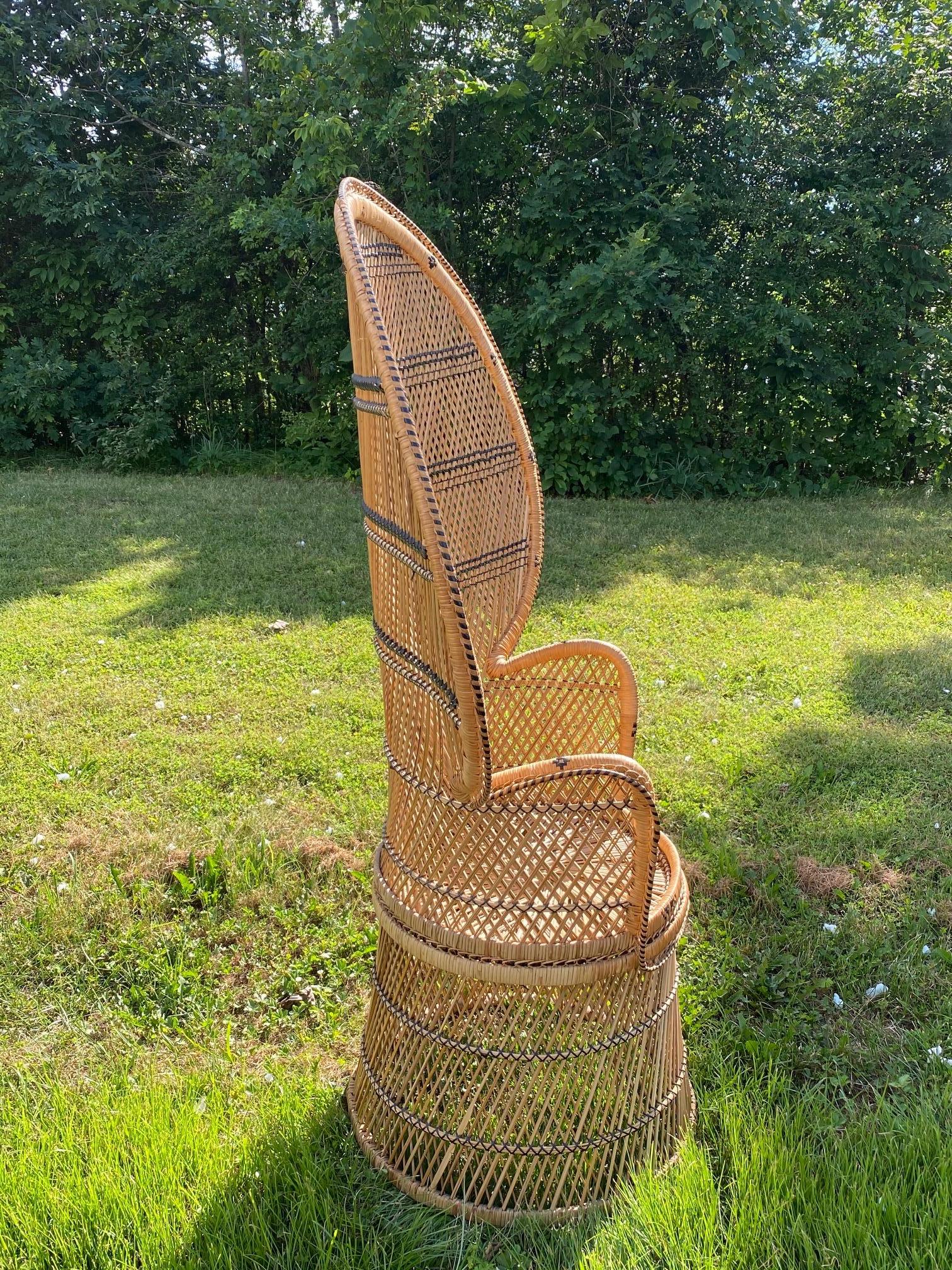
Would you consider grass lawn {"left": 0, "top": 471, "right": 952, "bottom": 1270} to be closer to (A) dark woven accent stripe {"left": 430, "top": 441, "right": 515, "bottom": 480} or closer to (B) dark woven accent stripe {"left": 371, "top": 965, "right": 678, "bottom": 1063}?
(B) dark woven accent stripe {"left": 371, "top": 965, "right": 678, "bottom": 1063}

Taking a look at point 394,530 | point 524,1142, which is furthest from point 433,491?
point 524,1142

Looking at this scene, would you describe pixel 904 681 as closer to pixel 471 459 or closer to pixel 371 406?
pixel 471 459

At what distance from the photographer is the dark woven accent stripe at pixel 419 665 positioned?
1447 mm

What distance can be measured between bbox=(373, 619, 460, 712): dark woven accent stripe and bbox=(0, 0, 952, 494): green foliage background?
5.36 m

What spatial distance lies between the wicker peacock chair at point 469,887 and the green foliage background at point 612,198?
16.8 ft

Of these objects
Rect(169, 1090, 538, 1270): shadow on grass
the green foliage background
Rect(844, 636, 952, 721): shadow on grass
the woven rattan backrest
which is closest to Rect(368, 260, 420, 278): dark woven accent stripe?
the woven rattan backrest

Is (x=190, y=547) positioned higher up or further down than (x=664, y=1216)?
higher up

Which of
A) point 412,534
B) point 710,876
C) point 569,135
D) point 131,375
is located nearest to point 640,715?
point 710,876

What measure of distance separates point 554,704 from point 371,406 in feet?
2.57

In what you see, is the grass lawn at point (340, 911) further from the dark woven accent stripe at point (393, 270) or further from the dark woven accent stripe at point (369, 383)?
the dark woven accent stripe at point (393, 270)

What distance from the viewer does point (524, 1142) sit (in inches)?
63.6

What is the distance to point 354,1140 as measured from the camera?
1813 mm

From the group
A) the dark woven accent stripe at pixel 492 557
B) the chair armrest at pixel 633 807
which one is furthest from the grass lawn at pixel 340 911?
the dark woven accent stripe at pixel 492 557

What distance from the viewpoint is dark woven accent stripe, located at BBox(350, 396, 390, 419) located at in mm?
1452
